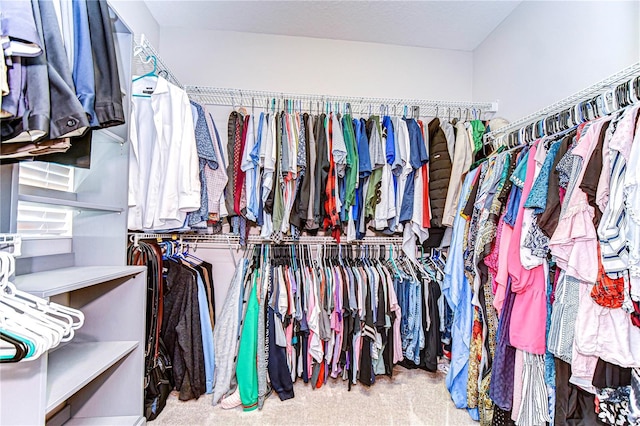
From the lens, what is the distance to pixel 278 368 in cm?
194

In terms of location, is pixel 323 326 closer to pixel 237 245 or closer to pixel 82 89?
pixel 237 245

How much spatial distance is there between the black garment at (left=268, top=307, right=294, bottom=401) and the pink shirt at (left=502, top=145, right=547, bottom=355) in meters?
1.30

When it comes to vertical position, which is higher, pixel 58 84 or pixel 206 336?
pixel 58 84

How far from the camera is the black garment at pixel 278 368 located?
1.94 metres

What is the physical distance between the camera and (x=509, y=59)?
2211 millimetres

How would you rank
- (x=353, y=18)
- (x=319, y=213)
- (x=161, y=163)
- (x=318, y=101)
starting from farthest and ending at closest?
(x=318, y=101) → (x=353, y=18) → (x=319, y=213) → (x=161, y=163)

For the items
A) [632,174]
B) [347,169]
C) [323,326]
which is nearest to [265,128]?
[347,169]

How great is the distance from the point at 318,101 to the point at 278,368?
199cm

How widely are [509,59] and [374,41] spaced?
1.03 m

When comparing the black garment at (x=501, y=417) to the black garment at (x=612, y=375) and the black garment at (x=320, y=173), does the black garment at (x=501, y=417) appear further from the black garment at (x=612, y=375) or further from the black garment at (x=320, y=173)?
the black garment at (x=320, y=173)

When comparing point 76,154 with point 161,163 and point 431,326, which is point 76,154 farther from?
point 431,326

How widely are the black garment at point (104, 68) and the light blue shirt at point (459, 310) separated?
185 centimetres

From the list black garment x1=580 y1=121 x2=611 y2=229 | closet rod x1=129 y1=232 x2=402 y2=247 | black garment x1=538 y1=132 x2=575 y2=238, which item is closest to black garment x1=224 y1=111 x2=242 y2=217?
closet rod x1=129 y1=232 x2=402 y2=247

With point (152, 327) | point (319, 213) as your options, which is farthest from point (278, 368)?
point (319, 213)
